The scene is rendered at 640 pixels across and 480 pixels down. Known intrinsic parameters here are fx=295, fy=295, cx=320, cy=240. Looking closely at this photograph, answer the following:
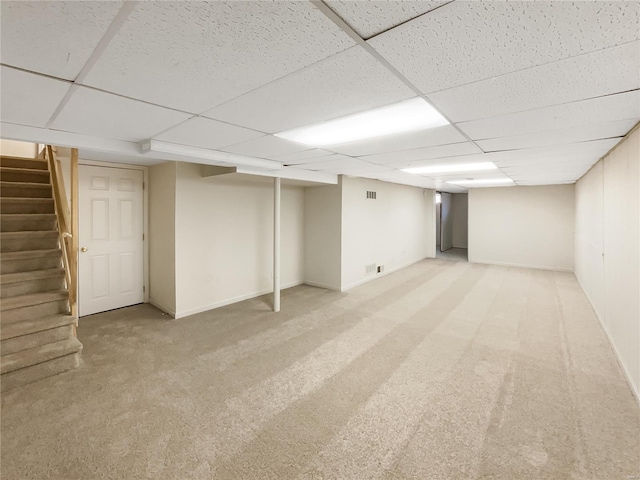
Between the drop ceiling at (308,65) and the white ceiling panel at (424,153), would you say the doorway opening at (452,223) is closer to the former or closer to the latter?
the white ceiling panel at (424,153)

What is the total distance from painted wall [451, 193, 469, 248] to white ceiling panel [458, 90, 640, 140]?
9708 millimetres

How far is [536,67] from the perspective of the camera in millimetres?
1343

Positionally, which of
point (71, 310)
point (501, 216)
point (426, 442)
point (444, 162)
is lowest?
point (426, 442)

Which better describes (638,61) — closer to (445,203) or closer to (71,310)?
(71,310)

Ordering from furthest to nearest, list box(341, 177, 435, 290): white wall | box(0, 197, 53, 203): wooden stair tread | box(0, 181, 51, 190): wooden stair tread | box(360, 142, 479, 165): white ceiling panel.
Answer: box(341, 177, 435, 290): white wall, box(0, 181, 51, 190): wooden stair tread, box(0, 197, 53, 203): wooden stair tread, box(360, 142, 479, 165): white ceiling panel

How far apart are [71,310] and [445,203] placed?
11085 mm

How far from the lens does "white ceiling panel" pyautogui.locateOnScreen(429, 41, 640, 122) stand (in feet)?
4.22

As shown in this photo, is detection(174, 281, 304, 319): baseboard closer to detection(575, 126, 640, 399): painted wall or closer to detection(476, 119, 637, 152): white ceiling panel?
detection(476, 119, 637, 152): white ceiling panel

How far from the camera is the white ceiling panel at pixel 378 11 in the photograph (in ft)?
3.11

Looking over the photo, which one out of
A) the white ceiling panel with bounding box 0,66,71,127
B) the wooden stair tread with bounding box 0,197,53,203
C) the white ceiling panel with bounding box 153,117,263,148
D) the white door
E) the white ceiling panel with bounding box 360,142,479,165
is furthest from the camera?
the white door

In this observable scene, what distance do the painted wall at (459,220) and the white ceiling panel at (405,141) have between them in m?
9.49

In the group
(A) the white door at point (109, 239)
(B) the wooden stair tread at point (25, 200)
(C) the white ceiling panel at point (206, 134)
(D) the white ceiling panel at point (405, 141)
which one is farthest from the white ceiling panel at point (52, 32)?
(A) the white door at point (109, 239)

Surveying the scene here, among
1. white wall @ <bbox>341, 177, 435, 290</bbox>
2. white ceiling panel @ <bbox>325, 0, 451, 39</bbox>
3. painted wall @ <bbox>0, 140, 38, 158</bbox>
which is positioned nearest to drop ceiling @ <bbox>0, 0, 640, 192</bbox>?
white ceiling panel @ <bbox>325, 0, 451, 39</bbox>

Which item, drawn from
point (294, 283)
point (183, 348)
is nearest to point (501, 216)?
point (294, 283)
